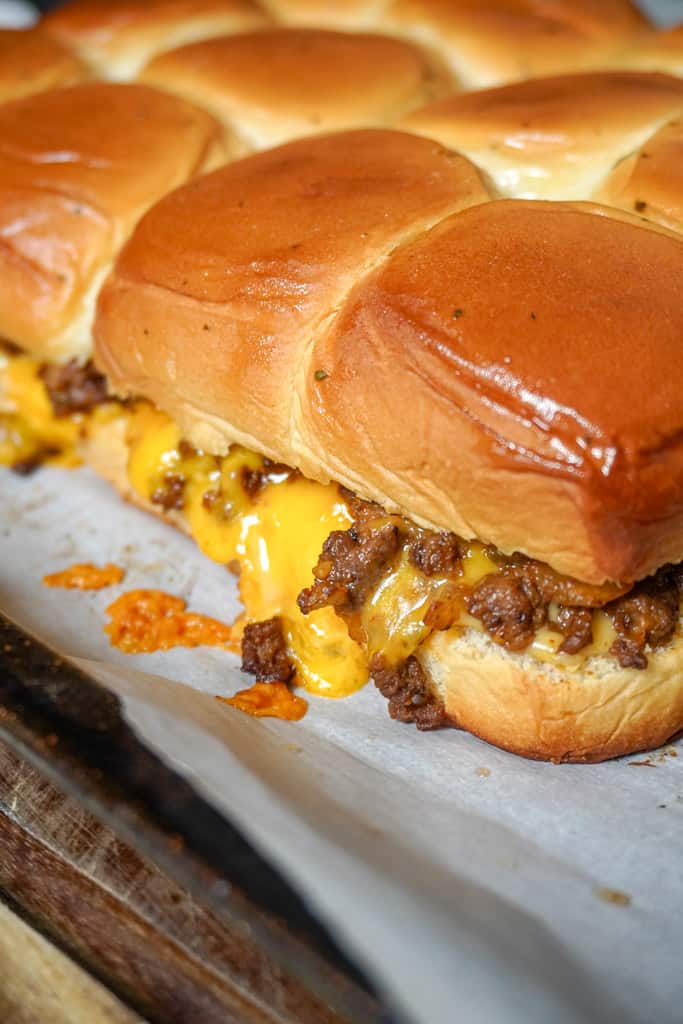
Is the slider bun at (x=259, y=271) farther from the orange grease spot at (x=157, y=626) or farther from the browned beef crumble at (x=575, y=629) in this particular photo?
the browned beef crumble at (x=575, y=629)

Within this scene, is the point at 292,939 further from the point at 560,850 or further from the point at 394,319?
the point at 394,319

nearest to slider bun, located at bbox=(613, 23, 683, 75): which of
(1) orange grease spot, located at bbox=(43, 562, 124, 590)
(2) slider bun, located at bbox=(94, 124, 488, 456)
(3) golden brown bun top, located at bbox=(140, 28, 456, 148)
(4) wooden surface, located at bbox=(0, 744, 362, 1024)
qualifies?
(3) golden brown bun top, located at bbox=(140, 28, 456, 148)

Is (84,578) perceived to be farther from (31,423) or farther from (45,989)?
(45,989)

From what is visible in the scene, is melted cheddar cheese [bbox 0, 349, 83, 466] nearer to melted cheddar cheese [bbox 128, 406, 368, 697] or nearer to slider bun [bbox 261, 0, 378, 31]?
melted cheddar cheese [bbox 128, 406, 368, 697]

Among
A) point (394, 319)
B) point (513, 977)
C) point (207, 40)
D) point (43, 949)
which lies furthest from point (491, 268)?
point (207, 40)

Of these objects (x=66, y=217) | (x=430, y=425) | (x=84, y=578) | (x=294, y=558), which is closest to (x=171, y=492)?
(x=84, y=578)

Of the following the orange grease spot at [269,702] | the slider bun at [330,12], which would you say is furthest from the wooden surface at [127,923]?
the slider bun at [330,12]
